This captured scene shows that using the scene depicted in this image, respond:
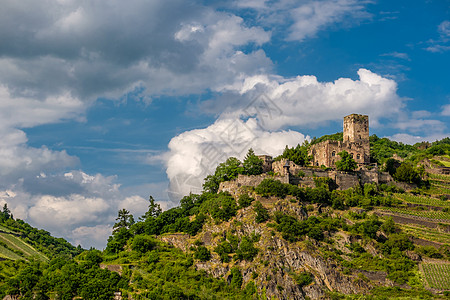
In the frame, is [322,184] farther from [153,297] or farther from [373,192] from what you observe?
[153,297]

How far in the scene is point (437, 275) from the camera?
65.1m

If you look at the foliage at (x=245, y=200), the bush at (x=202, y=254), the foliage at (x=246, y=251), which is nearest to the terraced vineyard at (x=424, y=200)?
the foliage at (x=245, y=200)

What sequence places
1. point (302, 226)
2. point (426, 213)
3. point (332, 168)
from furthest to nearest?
1. point (332, 168)
2. point (426, 213)
3. point (302, 226)

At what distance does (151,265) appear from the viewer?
72938 mm

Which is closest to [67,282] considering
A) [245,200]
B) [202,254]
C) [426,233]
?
[202,254]

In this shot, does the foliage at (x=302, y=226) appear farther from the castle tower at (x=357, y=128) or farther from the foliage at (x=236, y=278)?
the castle tower at (x=357, y=128)

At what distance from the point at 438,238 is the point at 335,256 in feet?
51.5

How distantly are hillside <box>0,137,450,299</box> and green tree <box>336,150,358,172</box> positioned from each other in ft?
3.40

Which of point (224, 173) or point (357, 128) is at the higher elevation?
point (357, 128)

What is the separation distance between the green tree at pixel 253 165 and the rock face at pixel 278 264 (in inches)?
494

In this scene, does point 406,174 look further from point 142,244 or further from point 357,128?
point 142,244

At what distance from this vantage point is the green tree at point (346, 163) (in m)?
85.2

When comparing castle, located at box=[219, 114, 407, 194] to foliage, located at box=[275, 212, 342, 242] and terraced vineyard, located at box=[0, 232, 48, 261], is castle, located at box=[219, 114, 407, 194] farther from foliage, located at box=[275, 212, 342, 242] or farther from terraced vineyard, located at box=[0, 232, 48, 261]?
terraced vineyard, located at box=[0, 232, 48, 261]

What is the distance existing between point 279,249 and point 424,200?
2841cm
